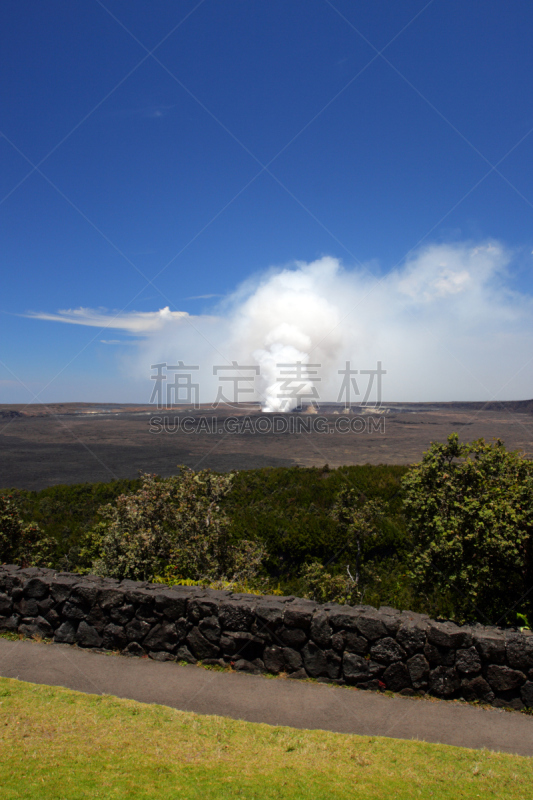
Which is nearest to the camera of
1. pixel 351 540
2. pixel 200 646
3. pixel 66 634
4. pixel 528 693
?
pixel 528 693

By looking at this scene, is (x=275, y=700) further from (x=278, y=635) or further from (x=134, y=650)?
(x=134, y=650)

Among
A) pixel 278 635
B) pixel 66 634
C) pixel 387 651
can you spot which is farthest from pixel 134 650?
pixel 387 651

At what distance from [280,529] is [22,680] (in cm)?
1187

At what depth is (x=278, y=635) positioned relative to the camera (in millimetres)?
6133

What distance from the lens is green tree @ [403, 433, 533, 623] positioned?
7762 mm

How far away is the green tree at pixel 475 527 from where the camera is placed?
7.76 m

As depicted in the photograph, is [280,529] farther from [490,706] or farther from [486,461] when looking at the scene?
[490,706]

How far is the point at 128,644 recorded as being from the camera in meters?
6.54

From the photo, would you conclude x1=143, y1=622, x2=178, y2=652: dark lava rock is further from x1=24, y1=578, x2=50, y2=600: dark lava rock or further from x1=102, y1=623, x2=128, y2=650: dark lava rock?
x1=24, y1=578, x2=50, y2=600: dark lava rock

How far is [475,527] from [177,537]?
602 cm

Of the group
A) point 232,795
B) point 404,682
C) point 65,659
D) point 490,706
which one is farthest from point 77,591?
point 490,706

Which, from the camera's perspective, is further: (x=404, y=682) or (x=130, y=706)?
(x=404, y=682)

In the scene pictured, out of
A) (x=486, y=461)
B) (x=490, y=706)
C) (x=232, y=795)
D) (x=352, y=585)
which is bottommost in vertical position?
(x=352, y=585)

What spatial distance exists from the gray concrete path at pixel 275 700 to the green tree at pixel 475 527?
286 centimetres
